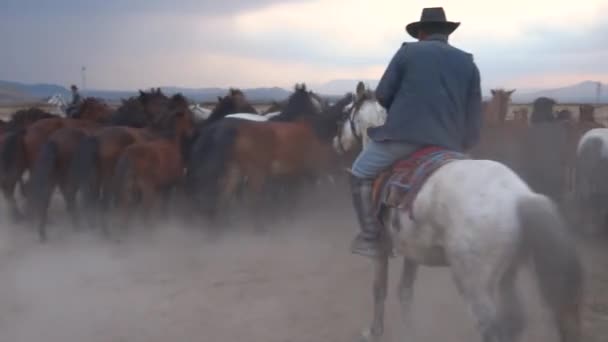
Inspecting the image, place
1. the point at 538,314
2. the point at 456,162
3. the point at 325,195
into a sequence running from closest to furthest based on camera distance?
the point at 456,162 → the point at 538,314 → the point at 325,195

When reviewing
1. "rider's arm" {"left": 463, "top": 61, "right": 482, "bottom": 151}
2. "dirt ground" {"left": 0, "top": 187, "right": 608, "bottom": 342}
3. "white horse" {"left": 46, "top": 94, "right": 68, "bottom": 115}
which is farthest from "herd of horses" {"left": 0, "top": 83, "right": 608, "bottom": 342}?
"white horse" {"left": 46, "top": 94, "right": 68, "bottom": 115}

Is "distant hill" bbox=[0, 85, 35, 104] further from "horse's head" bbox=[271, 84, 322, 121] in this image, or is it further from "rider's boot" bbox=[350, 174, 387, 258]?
"rider's boot" bbox=[350, 174, 387, 258]

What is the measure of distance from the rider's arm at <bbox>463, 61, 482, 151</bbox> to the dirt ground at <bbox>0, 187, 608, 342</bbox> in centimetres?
110

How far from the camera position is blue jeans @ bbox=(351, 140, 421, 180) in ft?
15.1

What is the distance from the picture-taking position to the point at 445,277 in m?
6.89

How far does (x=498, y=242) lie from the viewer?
11.8ft

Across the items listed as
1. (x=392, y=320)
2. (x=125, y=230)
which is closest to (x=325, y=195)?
(x=125, y=230)

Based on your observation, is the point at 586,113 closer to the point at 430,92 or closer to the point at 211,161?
the point at 211,161

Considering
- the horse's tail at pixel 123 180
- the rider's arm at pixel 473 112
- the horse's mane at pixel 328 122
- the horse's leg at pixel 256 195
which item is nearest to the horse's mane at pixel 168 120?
the horse's tail at pixel 123 180

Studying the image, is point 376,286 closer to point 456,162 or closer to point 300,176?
point 456,162

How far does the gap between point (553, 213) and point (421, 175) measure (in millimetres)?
914

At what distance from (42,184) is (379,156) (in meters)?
6.22

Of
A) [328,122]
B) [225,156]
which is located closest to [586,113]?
[328,122]

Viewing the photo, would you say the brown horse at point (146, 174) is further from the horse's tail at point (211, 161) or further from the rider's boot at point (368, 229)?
the rider's boot at point (368, 229)
